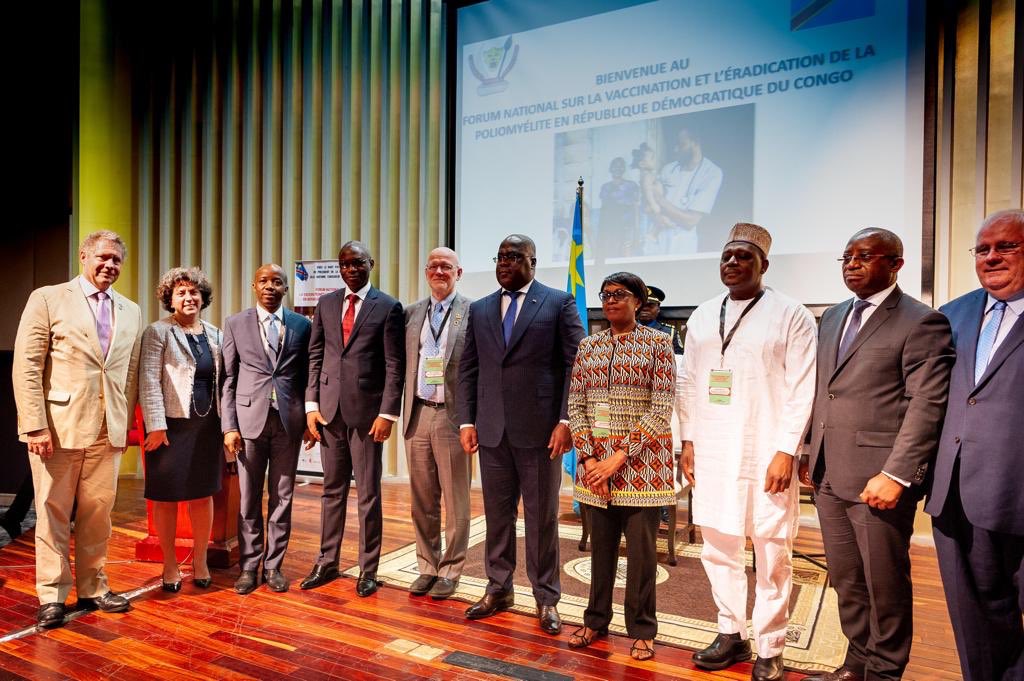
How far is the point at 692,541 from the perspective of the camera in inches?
175

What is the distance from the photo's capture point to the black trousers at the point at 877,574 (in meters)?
2.21

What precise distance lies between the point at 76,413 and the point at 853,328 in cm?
325

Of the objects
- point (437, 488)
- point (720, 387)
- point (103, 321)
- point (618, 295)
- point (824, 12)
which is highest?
point (824, 12)

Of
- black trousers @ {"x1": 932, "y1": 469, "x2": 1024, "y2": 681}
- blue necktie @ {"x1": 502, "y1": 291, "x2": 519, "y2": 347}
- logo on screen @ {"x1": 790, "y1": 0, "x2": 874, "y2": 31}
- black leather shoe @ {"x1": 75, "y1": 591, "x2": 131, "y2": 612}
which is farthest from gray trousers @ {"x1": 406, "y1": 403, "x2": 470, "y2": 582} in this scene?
logo on screen @ {"x1": 790, "y1": 0, "x2": 874, "y2": 31}

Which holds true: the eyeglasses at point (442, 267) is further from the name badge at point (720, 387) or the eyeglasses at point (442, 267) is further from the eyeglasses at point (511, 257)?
the name badge at point (720, 387)

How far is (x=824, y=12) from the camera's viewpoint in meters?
4.73

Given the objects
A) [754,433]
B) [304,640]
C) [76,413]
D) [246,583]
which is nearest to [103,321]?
[76,413]

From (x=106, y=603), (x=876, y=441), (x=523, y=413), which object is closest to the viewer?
(x=876, y=441)

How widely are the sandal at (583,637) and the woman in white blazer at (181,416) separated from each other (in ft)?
6.44

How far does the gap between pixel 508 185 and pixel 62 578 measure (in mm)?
4291

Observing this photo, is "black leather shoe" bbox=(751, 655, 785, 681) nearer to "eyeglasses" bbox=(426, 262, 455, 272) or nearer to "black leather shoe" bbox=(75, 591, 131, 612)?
"eyeglasses" bbox=(426, 262, 455, 272)

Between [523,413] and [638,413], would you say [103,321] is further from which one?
[638,413]

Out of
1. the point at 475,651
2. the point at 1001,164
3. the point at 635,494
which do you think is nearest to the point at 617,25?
the point at 1001,164

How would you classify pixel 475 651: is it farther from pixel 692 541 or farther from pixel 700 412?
pixel 692 541
